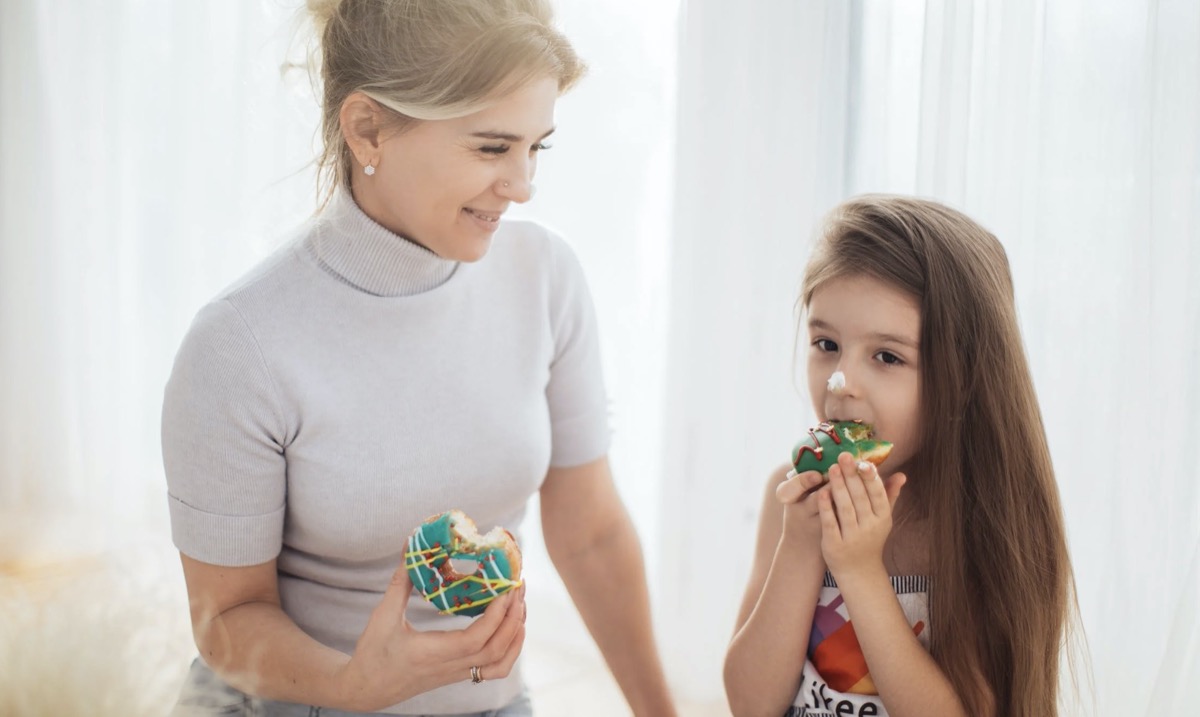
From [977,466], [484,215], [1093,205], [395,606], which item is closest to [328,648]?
[395,606]

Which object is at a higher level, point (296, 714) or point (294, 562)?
point (294, 562)

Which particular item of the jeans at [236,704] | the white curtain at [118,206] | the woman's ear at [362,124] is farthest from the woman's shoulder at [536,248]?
the white curtain at [118,206]

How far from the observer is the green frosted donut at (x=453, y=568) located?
1178mm

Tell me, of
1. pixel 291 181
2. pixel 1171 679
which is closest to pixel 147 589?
pixel 1171 679

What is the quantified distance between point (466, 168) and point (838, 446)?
557 mm

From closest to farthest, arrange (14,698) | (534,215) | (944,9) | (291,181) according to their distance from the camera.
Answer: (14,698) → (944,9) → (534,215) → (291,181)

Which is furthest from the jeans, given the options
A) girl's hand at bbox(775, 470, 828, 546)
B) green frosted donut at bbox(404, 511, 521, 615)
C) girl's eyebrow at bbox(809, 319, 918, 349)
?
girl's eyebrow at bbox(809, 319, 918, 349)

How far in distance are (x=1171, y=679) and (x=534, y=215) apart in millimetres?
1835

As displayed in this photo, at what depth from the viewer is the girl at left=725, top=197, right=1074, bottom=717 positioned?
4.07 ft

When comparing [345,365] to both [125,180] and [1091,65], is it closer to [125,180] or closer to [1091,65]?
[1091,65]

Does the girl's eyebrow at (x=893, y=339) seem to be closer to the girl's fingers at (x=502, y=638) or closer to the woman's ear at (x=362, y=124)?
the girl's fingers at (x=502, y=638)

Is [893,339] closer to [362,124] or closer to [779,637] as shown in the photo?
[779,637]

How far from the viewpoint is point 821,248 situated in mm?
1374

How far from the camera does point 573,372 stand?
1.59m
